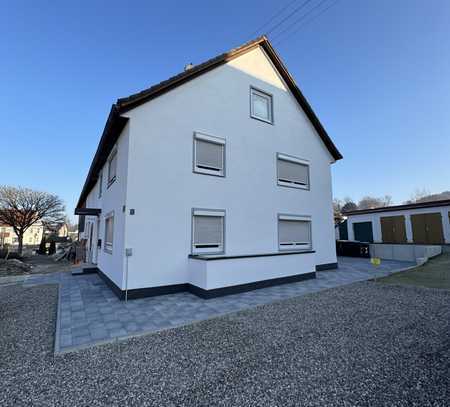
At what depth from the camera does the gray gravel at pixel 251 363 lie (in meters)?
2.46

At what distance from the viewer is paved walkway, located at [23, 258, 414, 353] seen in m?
4.17

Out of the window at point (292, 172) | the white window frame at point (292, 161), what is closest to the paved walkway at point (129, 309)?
the white window frame at point (292, 161)

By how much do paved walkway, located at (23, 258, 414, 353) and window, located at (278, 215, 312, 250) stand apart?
1859 millimetres

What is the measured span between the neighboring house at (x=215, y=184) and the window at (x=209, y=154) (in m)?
0.04

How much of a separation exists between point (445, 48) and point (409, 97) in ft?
11.3

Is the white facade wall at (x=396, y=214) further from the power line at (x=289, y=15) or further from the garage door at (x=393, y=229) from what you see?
the power line at (x=289, y=15)

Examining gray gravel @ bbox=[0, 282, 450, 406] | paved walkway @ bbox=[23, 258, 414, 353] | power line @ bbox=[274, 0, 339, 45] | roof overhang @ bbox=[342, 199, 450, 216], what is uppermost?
power line @ bbox=[274, 0, 339, 45]

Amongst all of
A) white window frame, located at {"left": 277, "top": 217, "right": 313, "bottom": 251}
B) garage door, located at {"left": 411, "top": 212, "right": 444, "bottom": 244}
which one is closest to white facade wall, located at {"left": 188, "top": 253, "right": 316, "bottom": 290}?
white window frame, located at {"left": 277, "top": 217, "right": 313, "bottom": 251}

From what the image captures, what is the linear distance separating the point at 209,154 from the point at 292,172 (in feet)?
14.9

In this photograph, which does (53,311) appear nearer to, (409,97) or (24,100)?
(24,100)

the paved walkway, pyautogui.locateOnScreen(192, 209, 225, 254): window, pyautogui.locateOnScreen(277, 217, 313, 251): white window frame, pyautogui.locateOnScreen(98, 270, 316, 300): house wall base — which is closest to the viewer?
the paved walkway

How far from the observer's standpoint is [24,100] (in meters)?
12.0

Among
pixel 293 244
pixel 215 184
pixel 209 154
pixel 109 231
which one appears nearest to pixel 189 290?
pixel 215 184

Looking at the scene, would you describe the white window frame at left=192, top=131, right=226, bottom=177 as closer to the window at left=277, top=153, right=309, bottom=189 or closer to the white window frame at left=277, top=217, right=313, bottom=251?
the window at left=277, top=153, right=309, bottom=189
